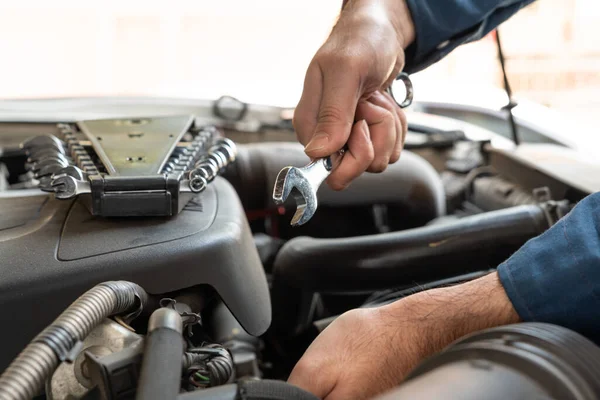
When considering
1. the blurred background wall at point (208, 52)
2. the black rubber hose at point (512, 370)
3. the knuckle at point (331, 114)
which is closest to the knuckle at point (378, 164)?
the knuckle at point (331, 114)

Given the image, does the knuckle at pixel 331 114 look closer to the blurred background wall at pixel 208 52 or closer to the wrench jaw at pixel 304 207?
the wrench jaw at pixel 304 207

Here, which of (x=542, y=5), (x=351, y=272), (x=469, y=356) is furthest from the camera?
(x=542, y=5)

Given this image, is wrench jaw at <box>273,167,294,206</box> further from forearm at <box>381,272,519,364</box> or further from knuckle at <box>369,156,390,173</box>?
knuckle at <box>369,156,390,173</box>

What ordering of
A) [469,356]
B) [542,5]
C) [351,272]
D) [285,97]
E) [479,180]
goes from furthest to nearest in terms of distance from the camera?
[285,97]
[542,5]
[479,180]
[351,272]
[469,356]

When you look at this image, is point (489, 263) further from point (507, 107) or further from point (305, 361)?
point (507, 107)

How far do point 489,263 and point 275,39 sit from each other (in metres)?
1.16

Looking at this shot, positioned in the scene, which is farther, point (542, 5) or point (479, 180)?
point (542, 5)

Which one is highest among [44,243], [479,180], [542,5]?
[542,5]

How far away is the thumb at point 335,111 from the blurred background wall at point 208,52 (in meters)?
0.74

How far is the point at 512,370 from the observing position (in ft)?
1.18

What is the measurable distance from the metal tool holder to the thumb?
114 millimetres

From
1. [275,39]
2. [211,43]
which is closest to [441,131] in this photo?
[275,39]

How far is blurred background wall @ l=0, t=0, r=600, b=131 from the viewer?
143 cm

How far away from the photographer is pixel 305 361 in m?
0.53
